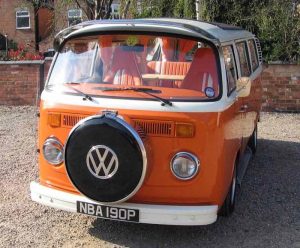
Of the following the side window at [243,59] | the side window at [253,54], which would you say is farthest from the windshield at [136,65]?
the side window at [253,54]

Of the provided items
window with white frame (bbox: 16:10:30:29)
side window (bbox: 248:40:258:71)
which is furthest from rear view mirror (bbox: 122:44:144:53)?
window with white frame (bbox: 16:10:30:29)

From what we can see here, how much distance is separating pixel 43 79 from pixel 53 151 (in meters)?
6.51

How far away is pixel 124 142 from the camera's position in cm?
404

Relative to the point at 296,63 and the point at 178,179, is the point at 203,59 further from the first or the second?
the point at 296,63

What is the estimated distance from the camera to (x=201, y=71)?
4.50 meters

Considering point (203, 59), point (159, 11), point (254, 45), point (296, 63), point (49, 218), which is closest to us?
point (203, 59)

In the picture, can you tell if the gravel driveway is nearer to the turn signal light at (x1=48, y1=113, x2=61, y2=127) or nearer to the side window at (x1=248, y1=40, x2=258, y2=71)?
the turn signal light at (x1=48, y1=113, x2=61, y2=127)

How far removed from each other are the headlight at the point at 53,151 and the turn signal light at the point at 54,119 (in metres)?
0.13

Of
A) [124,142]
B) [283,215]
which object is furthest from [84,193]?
[283,215]

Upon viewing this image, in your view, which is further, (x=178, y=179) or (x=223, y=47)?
(x=223, y=47)

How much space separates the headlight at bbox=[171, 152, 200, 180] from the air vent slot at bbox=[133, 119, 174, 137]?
0.20 metres

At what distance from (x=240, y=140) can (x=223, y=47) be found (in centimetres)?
113

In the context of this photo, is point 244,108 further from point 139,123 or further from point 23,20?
point 23,20

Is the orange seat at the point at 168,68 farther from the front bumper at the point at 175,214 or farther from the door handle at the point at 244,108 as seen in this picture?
the front bumper at the point at 175,214
